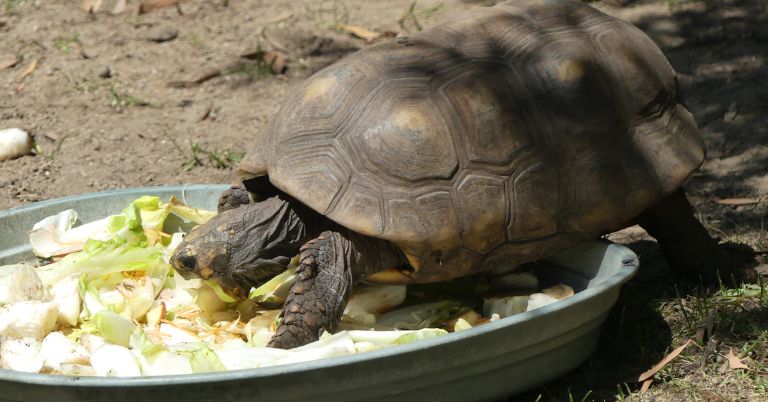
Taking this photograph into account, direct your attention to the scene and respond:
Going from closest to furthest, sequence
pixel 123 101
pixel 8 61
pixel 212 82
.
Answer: pixel 123 101 < pixel 212 82 < pixel 8 61

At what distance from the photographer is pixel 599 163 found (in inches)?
141

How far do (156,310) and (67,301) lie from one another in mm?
310

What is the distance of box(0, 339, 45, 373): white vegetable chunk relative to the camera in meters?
3.19

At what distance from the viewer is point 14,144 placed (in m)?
5.70

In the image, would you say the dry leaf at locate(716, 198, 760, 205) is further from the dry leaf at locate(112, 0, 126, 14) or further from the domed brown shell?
the dry leaf at locate(112, 0, 126, 14)

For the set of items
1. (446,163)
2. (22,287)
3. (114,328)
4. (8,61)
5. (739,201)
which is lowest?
(8,61)

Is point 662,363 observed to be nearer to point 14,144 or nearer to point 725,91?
point 725,91

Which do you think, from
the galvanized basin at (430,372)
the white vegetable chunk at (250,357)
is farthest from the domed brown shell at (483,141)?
the white vegetable chunk at (250,357)

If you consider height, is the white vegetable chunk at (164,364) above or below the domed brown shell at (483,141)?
below

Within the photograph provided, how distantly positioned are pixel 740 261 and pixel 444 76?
59.8 inches

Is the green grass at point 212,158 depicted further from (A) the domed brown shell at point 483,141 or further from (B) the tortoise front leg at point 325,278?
(B) the tortoise front leg at point 325,278

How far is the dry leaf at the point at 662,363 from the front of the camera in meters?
3.40

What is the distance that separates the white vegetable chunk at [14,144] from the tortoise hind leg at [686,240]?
3457 mm

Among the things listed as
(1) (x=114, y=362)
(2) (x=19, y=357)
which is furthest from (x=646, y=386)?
(2) (x=19, y=357)
